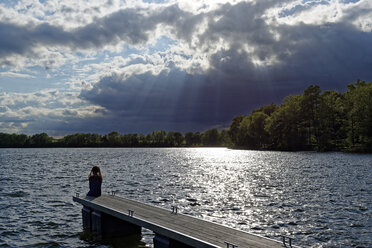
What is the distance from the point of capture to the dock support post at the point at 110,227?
16.1 m

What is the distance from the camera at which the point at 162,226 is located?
39.6 feet

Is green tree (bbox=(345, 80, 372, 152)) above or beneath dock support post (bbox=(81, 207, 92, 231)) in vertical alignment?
above

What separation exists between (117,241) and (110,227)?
3.45ft

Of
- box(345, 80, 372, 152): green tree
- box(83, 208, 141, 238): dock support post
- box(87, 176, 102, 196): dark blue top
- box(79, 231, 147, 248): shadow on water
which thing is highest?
box(345, 80, 372, 152): green tree

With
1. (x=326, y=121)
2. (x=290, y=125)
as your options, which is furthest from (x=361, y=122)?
(x=290, y=125)

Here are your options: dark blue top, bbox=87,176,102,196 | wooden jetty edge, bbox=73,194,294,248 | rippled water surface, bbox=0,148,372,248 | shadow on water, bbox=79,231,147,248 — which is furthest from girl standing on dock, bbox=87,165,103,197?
shadow on water, bbox=79,231,147,248

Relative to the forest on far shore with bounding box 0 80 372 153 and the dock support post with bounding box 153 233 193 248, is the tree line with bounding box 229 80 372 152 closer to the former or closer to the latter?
the forest on far shore with bounding box 0 80 372 153

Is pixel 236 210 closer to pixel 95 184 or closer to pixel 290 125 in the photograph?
pixel 95 184

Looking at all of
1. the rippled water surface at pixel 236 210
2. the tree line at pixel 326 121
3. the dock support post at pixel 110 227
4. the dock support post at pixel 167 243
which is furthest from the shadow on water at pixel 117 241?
the tree line at pixel 326 121

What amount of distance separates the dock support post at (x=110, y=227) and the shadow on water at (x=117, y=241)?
0.29m

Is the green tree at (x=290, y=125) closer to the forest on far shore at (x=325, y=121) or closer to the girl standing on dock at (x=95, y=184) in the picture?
the forest on far shore at (x=325, y=121)

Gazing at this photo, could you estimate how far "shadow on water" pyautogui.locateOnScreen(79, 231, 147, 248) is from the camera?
14914 mm

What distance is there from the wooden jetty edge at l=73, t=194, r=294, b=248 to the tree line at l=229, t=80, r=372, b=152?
10007 cm

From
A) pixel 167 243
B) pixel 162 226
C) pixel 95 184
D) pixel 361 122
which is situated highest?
pixel 361 122
